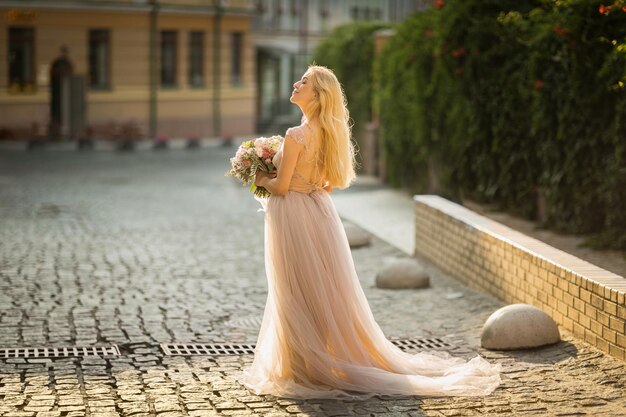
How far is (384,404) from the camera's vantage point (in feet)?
23.6

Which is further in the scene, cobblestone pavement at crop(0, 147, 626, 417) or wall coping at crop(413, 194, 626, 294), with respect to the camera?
wall coping at crop(413, 194, 626, 294)

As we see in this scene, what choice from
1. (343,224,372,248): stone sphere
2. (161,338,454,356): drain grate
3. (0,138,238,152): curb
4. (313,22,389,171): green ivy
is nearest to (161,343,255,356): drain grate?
(161,338,454,356): drain grate

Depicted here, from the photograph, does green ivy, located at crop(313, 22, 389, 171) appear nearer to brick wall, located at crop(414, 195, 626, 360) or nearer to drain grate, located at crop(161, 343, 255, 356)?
brick wall, located at crop(414, 195, 626, 360)

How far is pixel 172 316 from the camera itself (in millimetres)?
10289

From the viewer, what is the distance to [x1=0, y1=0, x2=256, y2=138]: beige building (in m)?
37.7

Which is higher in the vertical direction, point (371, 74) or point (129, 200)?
point (371, 74)

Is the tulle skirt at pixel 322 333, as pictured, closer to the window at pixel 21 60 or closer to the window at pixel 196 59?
the window at pixel 21 60

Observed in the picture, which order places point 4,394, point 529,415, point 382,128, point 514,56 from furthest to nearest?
point 382,128, point 514,56, point 4,394, point 529,415

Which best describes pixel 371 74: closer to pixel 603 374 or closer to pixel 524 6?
pixel 524 6

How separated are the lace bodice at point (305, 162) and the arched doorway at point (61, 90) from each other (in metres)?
30.6

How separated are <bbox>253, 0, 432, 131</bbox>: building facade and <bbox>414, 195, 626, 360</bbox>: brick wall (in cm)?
3736

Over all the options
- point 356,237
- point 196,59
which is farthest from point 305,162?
point 196,59

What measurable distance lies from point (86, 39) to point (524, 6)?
26.0 meters

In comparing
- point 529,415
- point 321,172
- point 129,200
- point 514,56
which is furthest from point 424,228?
point 129,200
